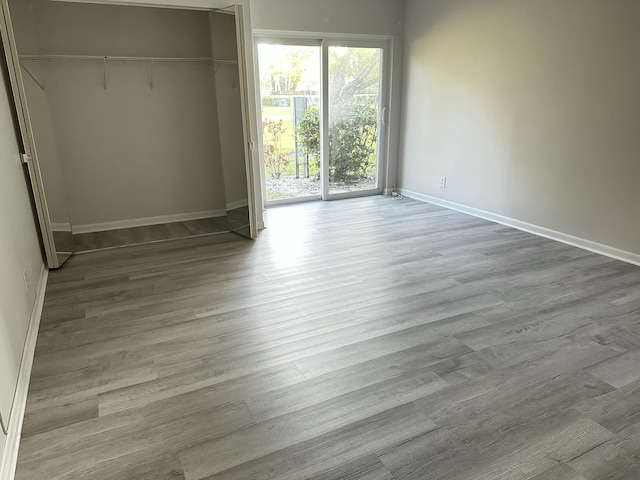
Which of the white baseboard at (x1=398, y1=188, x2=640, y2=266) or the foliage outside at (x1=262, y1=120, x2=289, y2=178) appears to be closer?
the white baseboard at (x1=398, y1=188, x2=640, y2=266)

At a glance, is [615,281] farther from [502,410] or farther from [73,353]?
[73,353]

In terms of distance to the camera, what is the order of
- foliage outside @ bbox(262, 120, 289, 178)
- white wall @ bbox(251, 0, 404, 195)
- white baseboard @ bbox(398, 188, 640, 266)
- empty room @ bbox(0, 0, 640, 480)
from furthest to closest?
foliage outside @ bbox(262, 120, 289, 178)
white wall @ bbox(251, 0, 404, 195)
white baseboard @ bbox(398, 188, 640, 266)
empty room @ bbox(0, 0, 640, 480)

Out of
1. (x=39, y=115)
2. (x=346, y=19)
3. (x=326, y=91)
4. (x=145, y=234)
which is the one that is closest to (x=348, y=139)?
(x=326, y=91)

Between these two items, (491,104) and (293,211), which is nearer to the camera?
(491,104)

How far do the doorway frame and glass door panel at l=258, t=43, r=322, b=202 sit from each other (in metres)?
0.06

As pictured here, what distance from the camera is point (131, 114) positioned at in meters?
4.84

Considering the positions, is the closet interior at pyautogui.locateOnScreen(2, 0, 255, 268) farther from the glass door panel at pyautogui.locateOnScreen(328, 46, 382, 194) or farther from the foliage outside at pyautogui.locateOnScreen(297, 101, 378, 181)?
the glass door panel at pyautogui.locateOnScreen(328, 46, 382, 194)

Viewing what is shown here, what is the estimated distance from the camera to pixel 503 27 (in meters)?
4.58

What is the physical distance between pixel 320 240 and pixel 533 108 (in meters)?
2.55

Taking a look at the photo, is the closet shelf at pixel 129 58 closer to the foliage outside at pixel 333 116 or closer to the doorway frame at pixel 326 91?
the doorway frame at pixel 326 91

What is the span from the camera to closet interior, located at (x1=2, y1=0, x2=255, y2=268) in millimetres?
4246

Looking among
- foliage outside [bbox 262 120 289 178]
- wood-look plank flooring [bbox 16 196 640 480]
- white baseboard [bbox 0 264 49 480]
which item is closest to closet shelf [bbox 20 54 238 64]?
foliage outside [bbox 262 120 289 178]

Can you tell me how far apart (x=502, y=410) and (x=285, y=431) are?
39.7 inches

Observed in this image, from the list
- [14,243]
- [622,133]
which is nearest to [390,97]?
[622,133]
